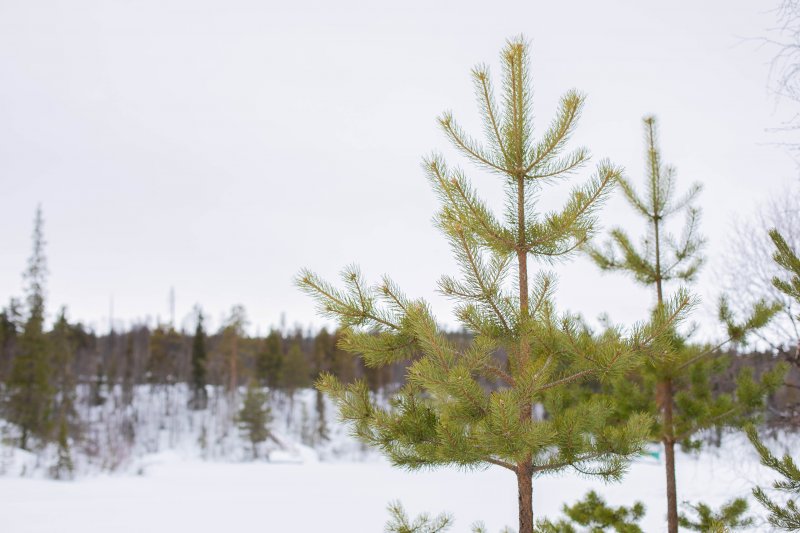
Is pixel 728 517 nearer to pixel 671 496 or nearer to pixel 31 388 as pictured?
pixel 671 496

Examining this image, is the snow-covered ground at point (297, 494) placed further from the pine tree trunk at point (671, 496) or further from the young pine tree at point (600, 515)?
the pine tree trunk at point (671, 496)

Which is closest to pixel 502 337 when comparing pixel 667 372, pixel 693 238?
pixel 667 372

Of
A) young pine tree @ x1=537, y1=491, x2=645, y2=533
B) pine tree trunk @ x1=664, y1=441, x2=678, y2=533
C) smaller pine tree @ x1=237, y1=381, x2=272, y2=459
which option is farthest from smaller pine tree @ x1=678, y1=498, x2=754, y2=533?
smaller pine tree @ x1=237, y1=381, x2=272, y2=459

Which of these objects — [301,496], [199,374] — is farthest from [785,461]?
[199,374]

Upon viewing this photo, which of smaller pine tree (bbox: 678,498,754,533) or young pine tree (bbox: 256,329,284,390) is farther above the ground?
young pine tree (bbox: 256,329,284,390)

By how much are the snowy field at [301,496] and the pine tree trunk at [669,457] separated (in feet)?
15.3

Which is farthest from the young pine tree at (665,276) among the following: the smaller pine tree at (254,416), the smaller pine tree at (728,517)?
the smaller pine tree at (254,416)

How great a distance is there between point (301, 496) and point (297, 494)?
58cm

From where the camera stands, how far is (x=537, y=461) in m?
4.03

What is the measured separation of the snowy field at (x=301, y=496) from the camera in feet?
47.4

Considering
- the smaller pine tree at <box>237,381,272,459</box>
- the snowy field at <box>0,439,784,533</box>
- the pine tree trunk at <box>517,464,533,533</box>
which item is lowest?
the snowy field at <box>0,439,784,533</box>

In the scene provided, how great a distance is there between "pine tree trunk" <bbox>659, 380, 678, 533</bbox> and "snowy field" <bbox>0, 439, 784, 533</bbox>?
4668 mm

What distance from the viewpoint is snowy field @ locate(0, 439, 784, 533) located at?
14.5 m

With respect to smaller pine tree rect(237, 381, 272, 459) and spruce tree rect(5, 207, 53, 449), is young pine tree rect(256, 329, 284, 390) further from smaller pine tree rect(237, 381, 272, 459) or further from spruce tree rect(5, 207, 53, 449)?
spruce tree rect(5, 207, 53, 449)
